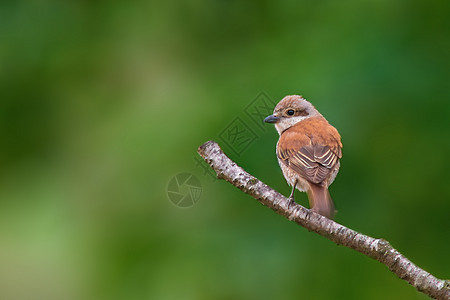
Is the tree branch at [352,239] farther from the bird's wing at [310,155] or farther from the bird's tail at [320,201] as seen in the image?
the bird's wing at [310,155]

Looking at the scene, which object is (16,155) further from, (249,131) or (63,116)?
(249,131)

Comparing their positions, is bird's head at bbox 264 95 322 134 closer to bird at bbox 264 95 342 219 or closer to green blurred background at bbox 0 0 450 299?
bird at bbox 264 95 342 219

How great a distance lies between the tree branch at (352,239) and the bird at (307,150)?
32cm

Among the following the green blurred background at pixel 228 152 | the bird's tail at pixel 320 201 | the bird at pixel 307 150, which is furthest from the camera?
the green blurred background at pixel 228 152

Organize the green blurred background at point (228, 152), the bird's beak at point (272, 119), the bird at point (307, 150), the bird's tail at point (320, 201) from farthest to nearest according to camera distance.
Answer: the green blurred background at point (228, 152), the bird's beak at point (272, 119), the bird at point (307, 150), the bird's tail at point (320, 201)

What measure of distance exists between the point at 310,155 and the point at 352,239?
51.2 inches

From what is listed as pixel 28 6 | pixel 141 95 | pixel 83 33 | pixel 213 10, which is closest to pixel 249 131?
pixel 141 95

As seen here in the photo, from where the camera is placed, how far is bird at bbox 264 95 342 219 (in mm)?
3111

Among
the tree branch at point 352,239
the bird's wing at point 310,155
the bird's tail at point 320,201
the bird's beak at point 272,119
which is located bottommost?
the tree branch at point 352,239

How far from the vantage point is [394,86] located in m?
4.98

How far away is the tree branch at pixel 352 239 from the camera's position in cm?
210

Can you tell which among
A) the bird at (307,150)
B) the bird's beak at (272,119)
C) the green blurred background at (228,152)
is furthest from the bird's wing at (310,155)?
the green blurred background at (228,152)

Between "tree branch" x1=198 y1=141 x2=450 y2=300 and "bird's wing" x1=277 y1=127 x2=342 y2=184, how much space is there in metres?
0.88

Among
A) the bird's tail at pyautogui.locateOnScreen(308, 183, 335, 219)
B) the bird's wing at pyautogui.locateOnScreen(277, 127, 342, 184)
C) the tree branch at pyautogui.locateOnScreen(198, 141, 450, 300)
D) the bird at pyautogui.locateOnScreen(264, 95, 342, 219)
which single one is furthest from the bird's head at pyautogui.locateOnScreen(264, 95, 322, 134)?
the tree branch at pyautogui.locateOnScreen(198, 141, 450, 300)
